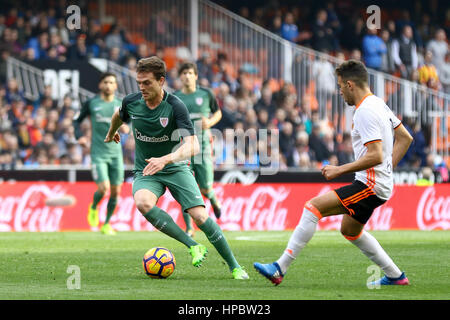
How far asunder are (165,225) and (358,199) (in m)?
2.18

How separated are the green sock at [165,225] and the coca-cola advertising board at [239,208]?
8.72 metres

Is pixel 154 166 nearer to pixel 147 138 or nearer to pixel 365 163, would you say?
pixel 147 138

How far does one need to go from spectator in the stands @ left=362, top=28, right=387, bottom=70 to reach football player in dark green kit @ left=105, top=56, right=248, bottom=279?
15.7 m

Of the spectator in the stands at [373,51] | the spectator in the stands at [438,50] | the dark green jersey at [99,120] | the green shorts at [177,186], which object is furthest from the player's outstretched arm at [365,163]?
the spectator in the stands at [438,50]

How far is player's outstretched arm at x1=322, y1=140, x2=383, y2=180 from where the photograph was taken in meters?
8.23

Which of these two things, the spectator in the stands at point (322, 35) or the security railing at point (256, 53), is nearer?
the security railing at point (256, 53)

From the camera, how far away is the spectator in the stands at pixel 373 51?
2486cm

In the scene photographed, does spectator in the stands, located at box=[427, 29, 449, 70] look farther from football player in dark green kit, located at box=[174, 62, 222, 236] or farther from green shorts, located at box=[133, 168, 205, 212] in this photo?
green shorts, located at box=[133, 168, 205, 212]

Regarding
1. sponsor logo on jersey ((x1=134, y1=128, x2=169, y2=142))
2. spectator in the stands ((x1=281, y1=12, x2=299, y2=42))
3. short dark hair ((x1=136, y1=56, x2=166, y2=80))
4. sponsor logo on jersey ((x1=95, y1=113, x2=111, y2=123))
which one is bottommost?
sponsor logo on jersey ((x1=134, y1=128, x2=169, y2=142))

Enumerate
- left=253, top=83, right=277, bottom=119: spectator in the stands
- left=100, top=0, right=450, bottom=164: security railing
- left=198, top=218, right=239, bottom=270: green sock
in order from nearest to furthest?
left=198, top=218, right=239, bottom=270: green sock, left=253, top=83, right=277, bottom=119: spectator in the stands, left=100, top=0, right=450, bottom=164: security railing

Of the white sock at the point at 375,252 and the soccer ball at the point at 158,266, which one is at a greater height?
the white sock at the point at 375,252

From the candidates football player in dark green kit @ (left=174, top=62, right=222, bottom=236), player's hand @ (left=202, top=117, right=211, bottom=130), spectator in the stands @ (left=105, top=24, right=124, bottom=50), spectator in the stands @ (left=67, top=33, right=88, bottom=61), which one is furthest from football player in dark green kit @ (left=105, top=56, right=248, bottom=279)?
spectator in the stands @ (left=105, top=24, right=124, bottom=50)

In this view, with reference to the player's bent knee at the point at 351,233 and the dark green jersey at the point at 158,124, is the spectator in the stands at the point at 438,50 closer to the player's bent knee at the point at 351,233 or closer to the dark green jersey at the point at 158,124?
the dark green jersey at the point at 158,124

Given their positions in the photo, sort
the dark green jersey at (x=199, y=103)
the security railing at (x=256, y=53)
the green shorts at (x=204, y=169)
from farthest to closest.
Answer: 1. the security railing at (x=256, y=53)
2. the green shorts at (x=204, y=169)
3. the dark green jersey at (x=199, y=103)
